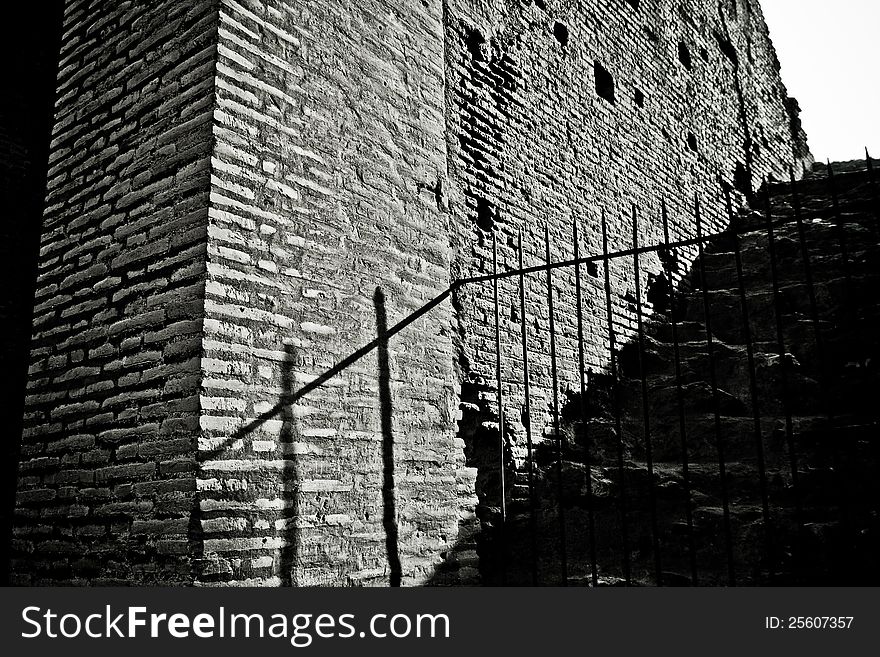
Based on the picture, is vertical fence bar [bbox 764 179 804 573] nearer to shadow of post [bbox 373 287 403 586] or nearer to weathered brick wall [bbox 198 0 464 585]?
weathered brick wall [bbox 198 0 464 585]

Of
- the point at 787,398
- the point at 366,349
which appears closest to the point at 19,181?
the point at 366,349

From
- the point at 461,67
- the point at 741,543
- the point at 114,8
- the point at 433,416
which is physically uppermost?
the point at 461,67

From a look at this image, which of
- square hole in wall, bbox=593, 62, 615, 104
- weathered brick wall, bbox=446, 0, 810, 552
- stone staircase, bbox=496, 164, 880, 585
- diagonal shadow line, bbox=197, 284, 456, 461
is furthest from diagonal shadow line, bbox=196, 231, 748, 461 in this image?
square hole in wall, bbox=593, 62, 615, 104

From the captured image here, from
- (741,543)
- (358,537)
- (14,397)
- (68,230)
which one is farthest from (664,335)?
(14,397)

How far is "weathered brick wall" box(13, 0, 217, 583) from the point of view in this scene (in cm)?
296

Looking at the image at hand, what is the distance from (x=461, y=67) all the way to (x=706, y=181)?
230 inches

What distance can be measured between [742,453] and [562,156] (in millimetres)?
3402

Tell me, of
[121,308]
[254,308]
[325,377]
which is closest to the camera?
[254,308]

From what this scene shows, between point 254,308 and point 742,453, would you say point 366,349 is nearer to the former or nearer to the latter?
point 254,308

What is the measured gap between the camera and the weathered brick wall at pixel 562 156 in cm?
515

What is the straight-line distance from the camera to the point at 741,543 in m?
3.79

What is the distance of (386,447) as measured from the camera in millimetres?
3764
